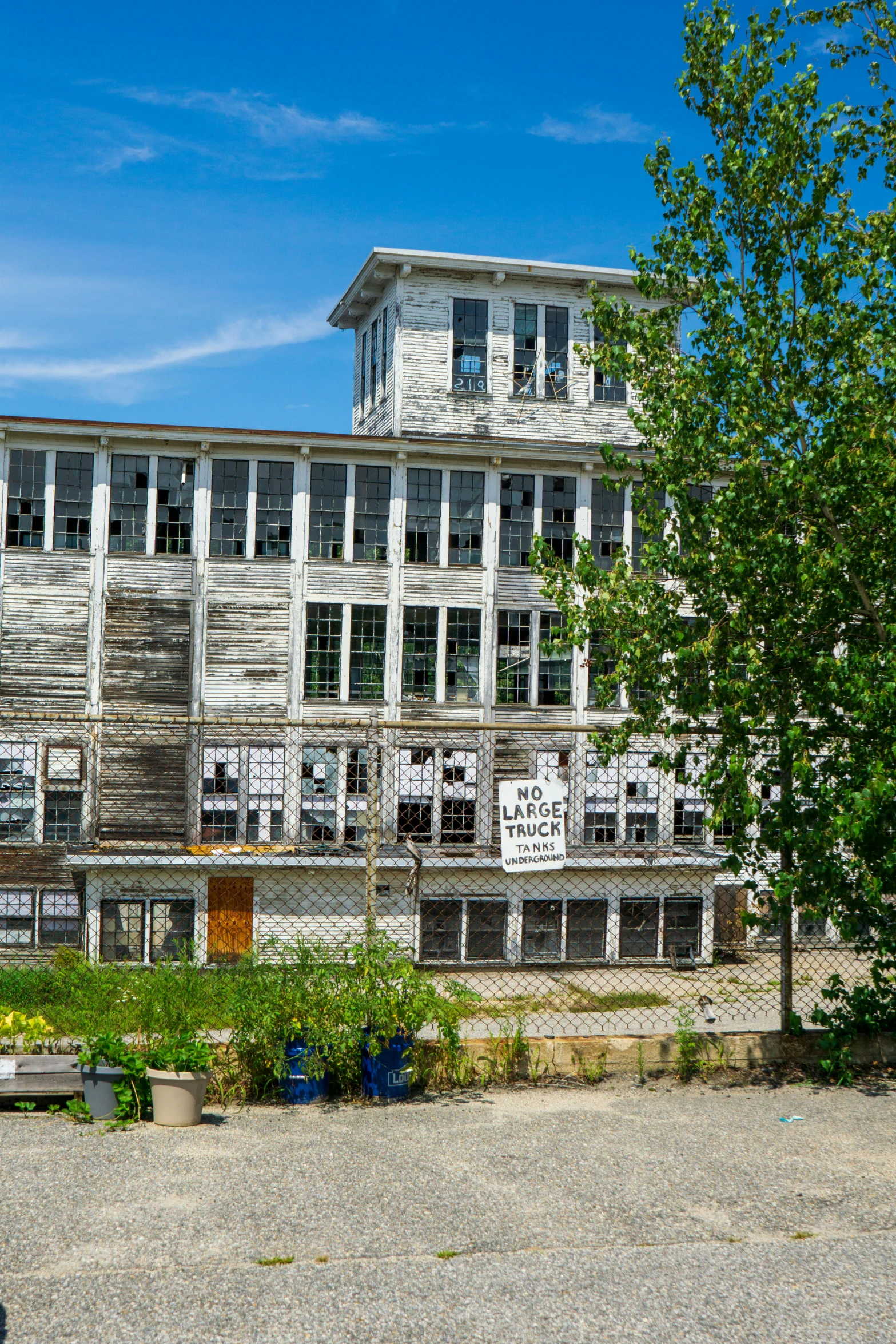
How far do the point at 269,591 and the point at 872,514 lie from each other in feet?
75.4

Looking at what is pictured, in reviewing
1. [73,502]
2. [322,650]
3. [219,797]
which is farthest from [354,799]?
[73,502]

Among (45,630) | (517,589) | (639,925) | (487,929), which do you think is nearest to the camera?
(487,929)

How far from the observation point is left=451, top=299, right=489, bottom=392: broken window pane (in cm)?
3247

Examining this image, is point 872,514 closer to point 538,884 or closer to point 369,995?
point 369,995

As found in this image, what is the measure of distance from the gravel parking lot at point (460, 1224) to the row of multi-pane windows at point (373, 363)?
28.2m

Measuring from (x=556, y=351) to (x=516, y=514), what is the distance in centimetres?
516

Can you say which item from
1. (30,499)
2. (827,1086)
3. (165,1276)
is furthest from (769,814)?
(30,499)

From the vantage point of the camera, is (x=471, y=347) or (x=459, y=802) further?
(x=471, y=347)

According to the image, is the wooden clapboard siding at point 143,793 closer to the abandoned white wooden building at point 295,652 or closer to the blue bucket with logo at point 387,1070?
the abandoned white wooden building at point 295,652

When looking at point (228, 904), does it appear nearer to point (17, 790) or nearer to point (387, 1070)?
point (17, 790)

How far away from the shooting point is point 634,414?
402 inches

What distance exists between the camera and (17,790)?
29.0 metres

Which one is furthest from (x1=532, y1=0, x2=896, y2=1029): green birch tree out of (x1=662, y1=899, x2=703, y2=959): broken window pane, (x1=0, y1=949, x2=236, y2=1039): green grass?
(x1=662, y1=899, x2=703, y2=959): broken window pane

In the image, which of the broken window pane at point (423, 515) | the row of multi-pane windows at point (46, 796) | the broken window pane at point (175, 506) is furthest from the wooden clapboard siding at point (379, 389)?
the row of multi-pane windows at point (46, 796)
